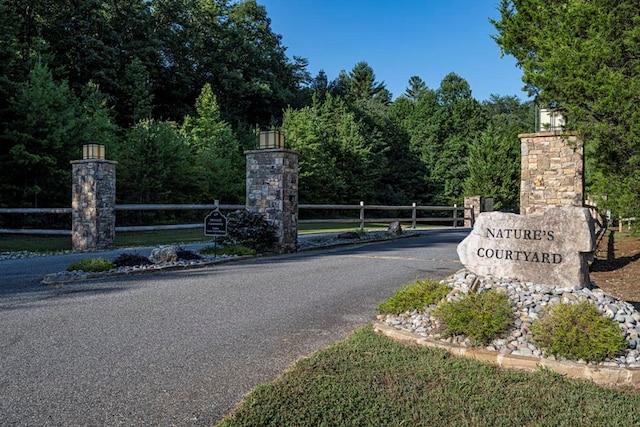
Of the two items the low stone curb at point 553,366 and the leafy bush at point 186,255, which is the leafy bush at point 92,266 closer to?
the leafy bush at point 186,255

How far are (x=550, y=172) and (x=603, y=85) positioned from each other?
3.41 meters

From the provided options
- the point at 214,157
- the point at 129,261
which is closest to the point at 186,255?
the point at 129,261

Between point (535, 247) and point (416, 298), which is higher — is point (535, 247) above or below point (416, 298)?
above

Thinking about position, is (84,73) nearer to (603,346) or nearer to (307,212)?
(307,212)

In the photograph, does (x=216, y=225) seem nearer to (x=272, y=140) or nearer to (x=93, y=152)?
(x=272, y=140)

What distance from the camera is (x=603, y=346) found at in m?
3.51

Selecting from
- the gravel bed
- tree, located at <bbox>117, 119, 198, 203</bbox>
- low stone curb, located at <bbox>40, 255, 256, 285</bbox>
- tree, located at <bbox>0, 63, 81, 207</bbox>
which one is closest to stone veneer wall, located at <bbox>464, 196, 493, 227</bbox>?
tree, located at <bbox>117, 119, 198, 203</bbox>

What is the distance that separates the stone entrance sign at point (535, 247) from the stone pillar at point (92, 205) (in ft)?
28.7

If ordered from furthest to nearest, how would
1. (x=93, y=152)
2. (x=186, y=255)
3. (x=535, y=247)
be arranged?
(x=93, y=152) < (x=186, y=255) < (x=535, y=247)

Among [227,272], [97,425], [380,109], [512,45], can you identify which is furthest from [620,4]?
[380,109]

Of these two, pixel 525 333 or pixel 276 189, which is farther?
pixel 276 189

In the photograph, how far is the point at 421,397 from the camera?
2.98 m

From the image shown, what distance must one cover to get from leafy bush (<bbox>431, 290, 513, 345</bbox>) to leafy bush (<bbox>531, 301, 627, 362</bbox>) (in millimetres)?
282

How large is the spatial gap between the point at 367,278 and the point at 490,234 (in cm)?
240
